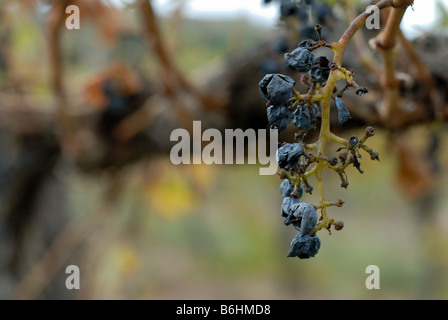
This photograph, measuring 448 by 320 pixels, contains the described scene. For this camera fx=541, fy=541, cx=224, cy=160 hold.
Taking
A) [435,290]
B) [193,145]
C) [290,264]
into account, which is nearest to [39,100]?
[193,145]

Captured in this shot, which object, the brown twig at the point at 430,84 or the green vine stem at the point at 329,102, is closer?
the green vine stem at the point at 329,102

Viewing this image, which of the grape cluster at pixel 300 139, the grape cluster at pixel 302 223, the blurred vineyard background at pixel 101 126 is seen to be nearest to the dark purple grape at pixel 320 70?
the grape cluster at pixel 300 139

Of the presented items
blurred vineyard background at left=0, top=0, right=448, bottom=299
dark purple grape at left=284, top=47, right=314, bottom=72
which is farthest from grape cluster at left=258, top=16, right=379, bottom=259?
blurred vineyard background at left=0, top=0, right=448, bottom=299

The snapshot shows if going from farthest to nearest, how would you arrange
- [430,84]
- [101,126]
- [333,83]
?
[101,126] → [430,84] → [333,83]

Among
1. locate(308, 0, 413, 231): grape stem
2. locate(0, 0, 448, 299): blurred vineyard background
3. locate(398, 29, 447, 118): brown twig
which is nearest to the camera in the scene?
locate(308, 0, 413, 231): grape stem

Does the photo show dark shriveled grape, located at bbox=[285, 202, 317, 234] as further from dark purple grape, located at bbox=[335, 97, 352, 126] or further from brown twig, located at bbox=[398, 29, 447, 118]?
brown twig, located at bbox=[398, 29, 447, 118]

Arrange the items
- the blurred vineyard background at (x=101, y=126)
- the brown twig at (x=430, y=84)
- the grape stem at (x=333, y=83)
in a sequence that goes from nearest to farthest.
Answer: the grape stem at (x=333, y=83) → the brown twig at (x=430, y=84) → the blurred vineyard background at (x=101, y=126)

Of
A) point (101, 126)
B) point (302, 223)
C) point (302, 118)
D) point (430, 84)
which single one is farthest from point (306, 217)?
point (101, 126)

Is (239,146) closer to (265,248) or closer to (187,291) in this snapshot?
(187,291)

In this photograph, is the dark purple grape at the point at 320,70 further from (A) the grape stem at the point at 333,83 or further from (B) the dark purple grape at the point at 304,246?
(B) the dark purple grape at the point at 304,246

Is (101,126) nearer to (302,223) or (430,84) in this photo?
(430,84)

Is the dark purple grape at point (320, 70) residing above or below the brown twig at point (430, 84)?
below
